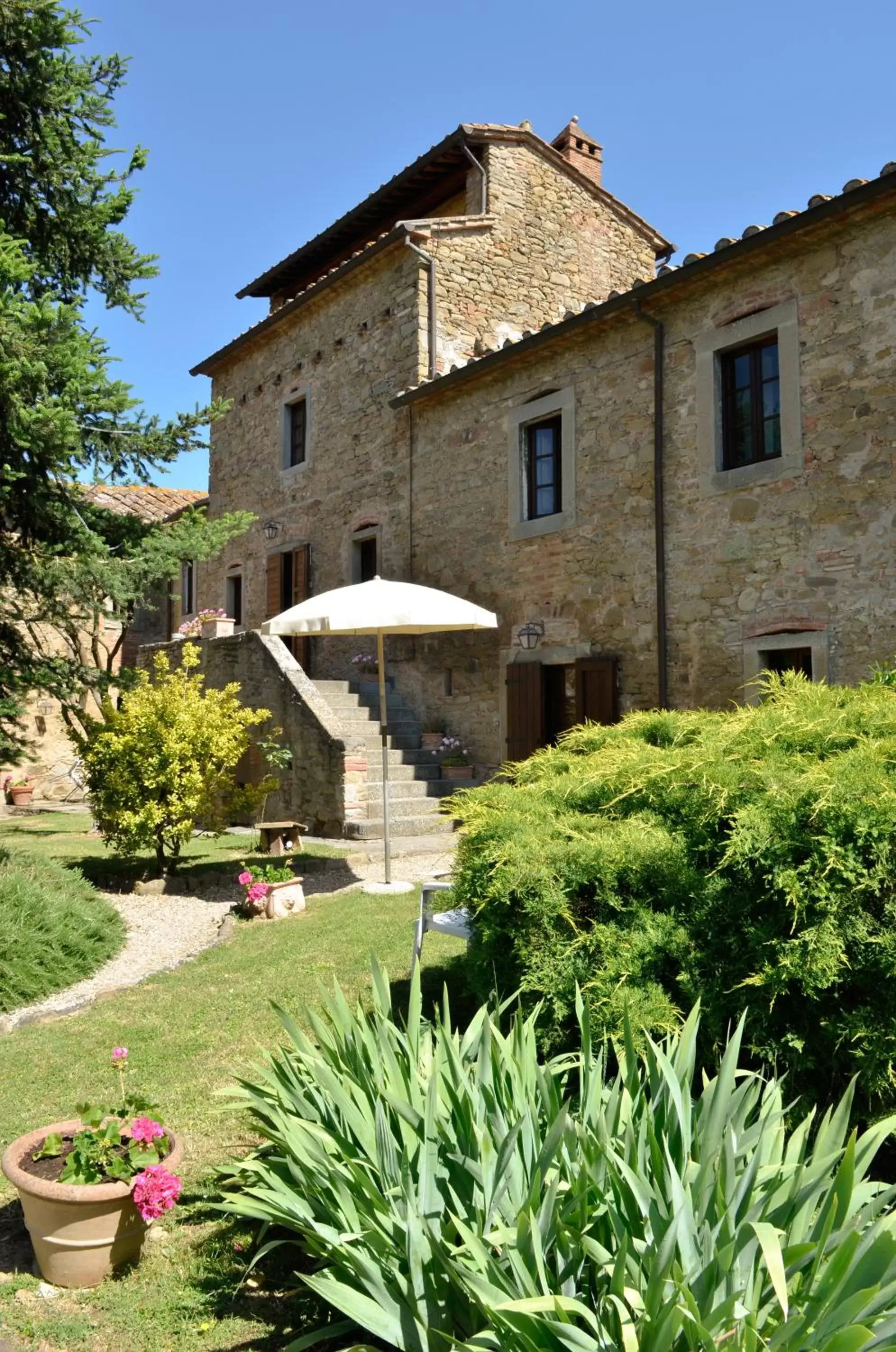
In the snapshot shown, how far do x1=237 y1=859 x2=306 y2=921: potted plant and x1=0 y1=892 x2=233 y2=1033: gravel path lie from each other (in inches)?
13.5

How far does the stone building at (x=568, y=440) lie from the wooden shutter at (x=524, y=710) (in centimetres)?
3

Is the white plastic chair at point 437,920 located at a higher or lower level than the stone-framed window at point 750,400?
lower

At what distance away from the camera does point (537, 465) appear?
477 inches

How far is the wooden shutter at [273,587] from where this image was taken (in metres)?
17.4

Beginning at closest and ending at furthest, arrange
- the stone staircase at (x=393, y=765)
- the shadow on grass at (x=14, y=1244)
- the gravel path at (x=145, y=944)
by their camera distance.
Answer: the shadow on grass at (x=14, y=1244)
the gravel path at (x=145, y=944)
the stone staircase at (x=393, y=765)

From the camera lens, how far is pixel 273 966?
19.8 feet

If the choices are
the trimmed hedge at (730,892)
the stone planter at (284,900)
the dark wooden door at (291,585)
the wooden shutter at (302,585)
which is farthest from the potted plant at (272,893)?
the dark wooden door at (291,585)

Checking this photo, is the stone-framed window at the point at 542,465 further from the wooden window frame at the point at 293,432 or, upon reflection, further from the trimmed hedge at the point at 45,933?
the trimmed hedge at the point at 45,933

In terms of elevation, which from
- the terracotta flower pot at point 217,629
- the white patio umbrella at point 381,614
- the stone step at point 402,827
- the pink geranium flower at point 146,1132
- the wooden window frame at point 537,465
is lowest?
the stone step at point 402,827

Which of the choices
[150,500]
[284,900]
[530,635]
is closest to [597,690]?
[530,635]

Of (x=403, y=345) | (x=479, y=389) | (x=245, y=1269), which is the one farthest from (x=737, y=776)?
(x=403, y=345)

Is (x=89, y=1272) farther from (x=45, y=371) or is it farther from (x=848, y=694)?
(x=45, y=371)

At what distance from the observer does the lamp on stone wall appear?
11.8 m

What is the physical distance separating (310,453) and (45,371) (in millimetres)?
10131
